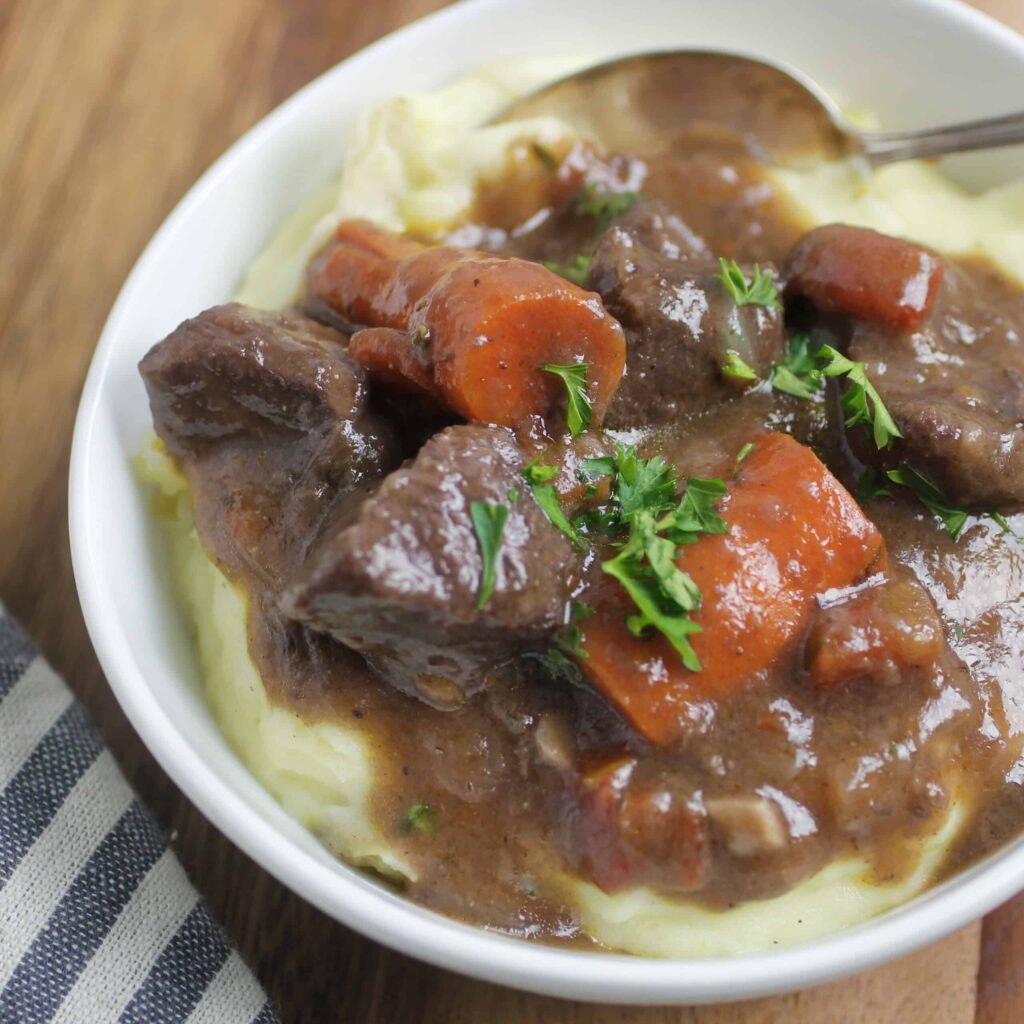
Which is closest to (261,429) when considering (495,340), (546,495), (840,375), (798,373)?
(495,340)

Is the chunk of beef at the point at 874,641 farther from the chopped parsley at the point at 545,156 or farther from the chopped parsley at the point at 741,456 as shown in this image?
the chopped parsley at the point at 545,156

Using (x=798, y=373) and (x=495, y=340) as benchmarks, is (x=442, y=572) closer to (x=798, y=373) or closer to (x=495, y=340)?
(x=495, y=340)

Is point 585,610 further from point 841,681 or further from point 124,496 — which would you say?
point 124,496

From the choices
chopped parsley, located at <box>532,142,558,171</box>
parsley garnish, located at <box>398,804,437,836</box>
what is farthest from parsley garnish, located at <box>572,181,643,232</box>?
parsley garnish, located at <box>398,804,437,836</box>

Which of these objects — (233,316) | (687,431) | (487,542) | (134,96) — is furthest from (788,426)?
(134,96)

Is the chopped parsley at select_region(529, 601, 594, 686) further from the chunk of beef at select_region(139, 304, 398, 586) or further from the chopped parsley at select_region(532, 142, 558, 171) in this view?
the chopped parsley at select_region(532, 142, 558, 171)

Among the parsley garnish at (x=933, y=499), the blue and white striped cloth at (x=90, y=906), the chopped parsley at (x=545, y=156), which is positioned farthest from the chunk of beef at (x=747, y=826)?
the chopped parsley at (x=545, y=156)
